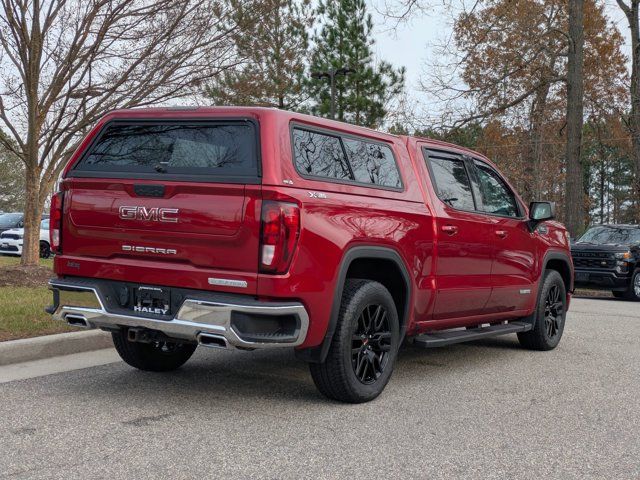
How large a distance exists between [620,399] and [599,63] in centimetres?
2377

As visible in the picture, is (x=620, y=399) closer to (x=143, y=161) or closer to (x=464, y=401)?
(x=464, y=401)

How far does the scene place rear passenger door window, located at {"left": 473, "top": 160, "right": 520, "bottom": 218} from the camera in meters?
7.02

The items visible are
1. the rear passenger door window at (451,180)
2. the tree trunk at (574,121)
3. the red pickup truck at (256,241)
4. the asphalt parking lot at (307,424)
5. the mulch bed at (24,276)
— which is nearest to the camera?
the asphalt parking lot at (307,424)

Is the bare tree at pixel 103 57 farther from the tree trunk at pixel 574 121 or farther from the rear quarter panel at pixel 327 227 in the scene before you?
the tree trunk at pixel 574 121

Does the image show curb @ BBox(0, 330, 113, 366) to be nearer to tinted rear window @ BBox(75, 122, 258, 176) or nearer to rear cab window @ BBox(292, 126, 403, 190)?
tinted rear window @ BBox(75, 122, 258, 176)

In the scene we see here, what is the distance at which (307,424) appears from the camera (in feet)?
15.5

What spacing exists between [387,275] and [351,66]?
25.0 meters

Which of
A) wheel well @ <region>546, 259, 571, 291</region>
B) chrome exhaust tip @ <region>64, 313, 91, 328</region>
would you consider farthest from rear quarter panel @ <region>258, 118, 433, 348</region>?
wheel well @ <region>546, 259, 571, 291</region>

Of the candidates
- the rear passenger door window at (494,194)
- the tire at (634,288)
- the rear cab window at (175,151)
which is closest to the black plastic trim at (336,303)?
the rear cab window at (175,151)

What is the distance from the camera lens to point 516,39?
22031 mm

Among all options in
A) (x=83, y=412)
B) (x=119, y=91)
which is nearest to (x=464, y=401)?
(x=83, y=412)

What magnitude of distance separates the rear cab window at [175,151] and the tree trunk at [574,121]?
17.4m

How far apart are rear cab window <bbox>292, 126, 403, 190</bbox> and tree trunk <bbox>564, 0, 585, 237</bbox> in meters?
16.2

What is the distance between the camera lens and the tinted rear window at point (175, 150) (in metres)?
4.80
